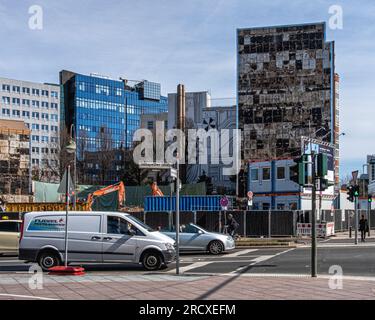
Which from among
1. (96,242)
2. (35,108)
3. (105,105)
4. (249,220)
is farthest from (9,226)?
(35,108)

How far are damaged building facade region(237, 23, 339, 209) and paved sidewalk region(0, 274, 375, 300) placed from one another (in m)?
75.8

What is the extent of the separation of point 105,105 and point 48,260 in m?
136

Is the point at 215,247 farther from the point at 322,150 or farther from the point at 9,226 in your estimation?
the point at 322,150

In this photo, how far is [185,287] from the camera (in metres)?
14.0

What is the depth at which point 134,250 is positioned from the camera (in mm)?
18891

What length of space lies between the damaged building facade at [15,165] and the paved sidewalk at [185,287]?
87.2m

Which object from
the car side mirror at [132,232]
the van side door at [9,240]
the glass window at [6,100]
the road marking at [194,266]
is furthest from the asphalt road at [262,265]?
the glass window at [6,100]

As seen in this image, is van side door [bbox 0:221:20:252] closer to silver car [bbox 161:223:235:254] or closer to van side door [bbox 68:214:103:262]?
silver car [bbox 161:223:235:254]

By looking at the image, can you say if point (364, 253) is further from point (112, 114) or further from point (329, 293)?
point (112, 114)

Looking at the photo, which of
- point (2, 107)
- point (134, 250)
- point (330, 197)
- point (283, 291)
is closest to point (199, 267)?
point (134, 250)
